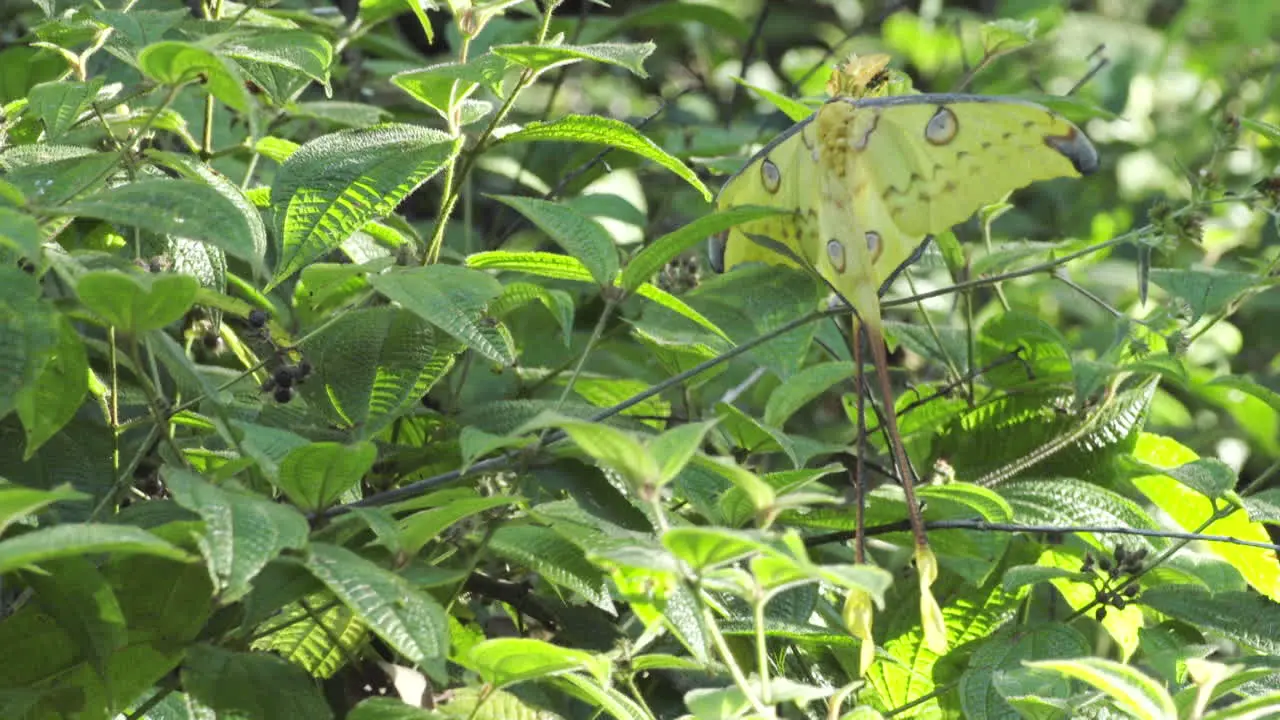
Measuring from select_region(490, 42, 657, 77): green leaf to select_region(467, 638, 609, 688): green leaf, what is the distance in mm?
428

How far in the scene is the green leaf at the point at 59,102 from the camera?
1112 millimetres

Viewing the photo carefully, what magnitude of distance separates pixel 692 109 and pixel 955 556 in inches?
62.3

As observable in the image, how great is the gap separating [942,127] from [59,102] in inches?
29.0

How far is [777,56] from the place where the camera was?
400 cm

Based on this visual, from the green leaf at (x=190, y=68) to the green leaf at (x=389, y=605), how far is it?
1.00ft

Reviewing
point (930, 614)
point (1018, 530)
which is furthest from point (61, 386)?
point (1018, 530)

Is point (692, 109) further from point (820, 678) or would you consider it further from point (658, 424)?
point (820, 678)

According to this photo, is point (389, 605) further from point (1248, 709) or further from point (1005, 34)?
point (1005, 34)

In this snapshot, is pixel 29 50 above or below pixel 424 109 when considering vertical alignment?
above

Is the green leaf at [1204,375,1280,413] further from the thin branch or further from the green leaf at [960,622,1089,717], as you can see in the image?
the green leaf at [960,622,1089,717]

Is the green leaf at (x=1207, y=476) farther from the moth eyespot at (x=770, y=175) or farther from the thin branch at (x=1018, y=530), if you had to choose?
the moth eyespot at (x=770, y=175)

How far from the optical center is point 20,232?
32.7 inches

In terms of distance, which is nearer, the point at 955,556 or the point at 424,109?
the point at 955,556

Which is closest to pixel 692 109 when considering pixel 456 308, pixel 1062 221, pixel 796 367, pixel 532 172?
pixel 532 172
